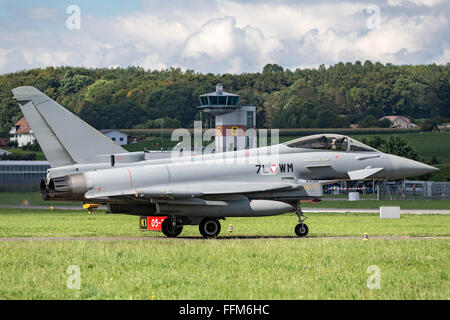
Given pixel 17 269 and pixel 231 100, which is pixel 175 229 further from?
pixel 231 100

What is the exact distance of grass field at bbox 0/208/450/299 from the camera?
13.2 meters

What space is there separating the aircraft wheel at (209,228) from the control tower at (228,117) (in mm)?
79598

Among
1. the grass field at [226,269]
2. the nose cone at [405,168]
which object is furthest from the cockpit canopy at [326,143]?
the grass field at [226,269]

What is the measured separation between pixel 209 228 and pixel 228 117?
271ft

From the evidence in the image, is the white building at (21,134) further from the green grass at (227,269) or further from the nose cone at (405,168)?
the green grass at (227,269)

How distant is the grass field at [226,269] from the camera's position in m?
13.2

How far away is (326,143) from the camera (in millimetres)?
26000

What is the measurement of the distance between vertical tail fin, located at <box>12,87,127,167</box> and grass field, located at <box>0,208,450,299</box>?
391 centimetres
